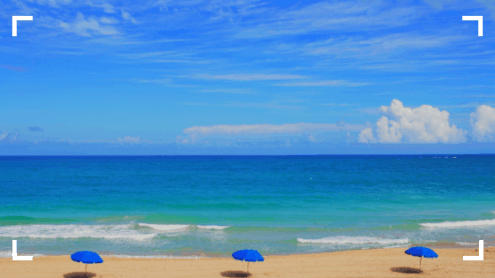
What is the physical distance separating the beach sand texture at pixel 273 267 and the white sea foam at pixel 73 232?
434 centimetres

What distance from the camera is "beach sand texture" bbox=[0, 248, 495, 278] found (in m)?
14.2

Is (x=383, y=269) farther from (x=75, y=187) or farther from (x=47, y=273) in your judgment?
(x=75, y=187)

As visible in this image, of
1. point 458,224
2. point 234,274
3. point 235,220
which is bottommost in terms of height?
point 234,274

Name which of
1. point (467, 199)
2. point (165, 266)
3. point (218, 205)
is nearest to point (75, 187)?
point (218, 205)

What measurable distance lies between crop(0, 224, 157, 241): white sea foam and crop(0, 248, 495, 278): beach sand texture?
4.34 m

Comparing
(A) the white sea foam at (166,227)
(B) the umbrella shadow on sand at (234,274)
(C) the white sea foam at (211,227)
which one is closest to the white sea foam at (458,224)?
(C) the white sea foam at (211,227)

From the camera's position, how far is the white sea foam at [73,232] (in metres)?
20.2

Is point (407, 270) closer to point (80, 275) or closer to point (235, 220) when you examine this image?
point (235, 220)

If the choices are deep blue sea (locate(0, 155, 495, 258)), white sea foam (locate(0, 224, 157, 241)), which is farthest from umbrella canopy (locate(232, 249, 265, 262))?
white sea foam (locate(0, 224, 157, 241))

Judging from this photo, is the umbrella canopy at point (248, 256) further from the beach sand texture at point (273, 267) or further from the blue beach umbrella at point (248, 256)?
the beach sand texture at point (273, 267)

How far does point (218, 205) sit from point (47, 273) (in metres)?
18.3

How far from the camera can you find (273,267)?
49.6 feet

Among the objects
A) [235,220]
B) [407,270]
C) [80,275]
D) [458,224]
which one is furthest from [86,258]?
[458,224]

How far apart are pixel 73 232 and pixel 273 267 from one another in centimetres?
1272
